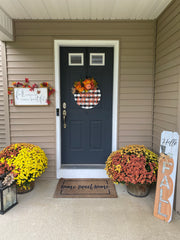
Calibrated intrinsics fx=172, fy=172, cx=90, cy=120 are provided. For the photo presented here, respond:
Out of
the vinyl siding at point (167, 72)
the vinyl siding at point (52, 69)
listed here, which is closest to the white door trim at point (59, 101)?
the vinyl siding at point (52, 69)

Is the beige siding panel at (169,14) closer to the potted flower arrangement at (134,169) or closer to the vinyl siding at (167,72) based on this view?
the vinyl siding at (167,72)

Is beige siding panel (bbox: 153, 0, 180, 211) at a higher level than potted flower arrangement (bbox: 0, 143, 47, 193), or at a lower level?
higher

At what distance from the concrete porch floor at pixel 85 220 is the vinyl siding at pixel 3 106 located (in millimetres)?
964

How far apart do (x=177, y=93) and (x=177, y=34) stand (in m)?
0.69

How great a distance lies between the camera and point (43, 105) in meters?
2.72

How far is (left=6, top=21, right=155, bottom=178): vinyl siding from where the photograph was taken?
103 inches

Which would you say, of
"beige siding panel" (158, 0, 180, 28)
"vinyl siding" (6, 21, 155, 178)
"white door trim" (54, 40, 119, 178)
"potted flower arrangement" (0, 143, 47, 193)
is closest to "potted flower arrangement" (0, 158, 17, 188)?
"potted flower arrangement" (0, 143, 47, 193)

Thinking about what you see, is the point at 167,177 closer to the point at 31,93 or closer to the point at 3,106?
the point at 31,93

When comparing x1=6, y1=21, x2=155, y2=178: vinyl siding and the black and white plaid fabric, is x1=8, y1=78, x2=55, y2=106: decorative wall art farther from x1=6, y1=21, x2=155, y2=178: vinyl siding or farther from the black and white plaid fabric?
the black and white plaid fabric

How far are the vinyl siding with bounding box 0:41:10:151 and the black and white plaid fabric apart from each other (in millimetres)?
1107

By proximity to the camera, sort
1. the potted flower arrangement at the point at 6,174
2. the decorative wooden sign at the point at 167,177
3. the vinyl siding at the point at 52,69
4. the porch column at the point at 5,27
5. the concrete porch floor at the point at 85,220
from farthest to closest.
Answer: the vinyl siding at the point at 52,69 → the porch column at the point at 5,27 → the potted flower arrangement at the point at 6,174 → the decorative wooden sign at the point at 167,177 → the concrete porch floor at the point at 85,220

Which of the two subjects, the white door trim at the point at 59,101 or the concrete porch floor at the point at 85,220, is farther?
the white door trim at the point at 59,101

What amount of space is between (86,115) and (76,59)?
0.93 meters

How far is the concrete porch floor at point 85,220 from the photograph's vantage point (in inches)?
64.8
